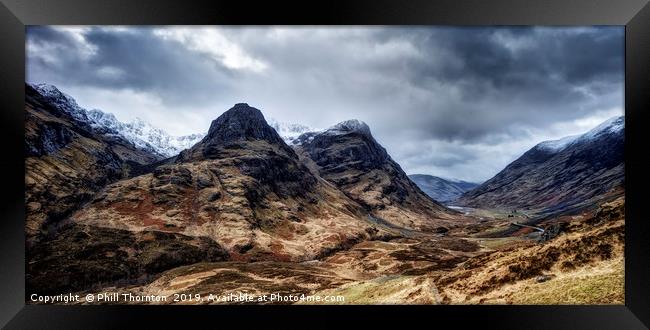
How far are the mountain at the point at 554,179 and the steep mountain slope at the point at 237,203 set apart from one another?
150ft

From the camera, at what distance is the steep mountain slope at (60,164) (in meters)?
41.4

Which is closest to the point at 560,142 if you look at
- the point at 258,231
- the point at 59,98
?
the point at 258,231

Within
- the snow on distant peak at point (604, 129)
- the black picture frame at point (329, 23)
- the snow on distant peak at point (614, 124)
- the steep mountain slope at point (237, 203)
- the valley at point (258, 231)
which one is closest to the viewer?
the black picture frame at point (329, 23)

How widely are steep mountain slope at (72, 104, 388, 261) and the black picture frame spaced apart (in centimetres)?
1992

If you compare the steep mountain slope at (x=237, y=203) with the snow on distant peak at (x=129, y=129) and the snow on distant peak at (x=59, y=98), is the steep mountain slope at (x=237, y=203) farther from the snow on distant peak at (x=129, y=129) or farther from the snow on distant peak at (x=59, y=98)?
the snow on distant peak at (x=59, y=98)

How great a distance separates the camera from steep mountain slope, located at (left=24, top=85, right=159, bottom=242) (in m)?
41.4

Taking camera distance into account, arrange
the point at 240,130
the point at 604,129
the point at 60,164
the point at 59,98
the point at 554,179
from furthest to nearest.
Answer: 1. the point at 554,179
2. the point at 240,130
3. the point at 60,164
4. the point at 59,98
5. the point at 604,129

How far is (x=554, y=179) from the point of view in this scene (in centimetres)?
11969

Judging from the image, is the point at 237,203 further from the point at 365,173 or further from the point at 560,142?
the point at 365,173

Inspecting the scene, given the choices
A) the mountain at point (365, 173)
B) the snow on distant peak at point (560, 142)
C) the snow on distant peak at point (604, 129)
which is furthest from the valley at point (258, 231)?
the mountain at point (365, 173)

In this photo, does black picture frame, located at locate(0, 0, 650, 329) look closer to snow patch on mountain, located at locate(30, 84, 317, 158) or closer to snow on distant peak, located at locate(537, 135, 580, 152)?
snow patch on mountain, located at locate(30, 84, 317, 158)

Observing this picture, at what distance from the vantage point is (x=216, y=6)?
14.2m

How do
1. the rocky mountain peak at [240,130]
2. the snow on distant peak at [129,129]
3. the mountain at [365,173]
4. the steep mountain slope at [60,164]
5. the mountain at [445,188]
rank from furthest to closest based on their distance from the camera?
the mountain at [445,188] → the mountain at [365,173] → the rocky mountain peak at [240,130] → the steep mountain slope at [60,164] → the snow on distant peak at [129,129]

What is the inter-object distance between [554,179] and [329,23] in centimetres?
13973
